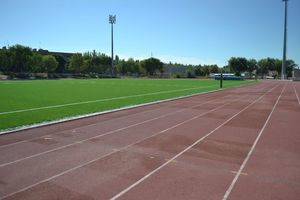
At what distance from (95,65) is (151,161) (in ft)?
322

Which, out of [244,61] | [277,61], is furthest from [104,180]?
[277,61]

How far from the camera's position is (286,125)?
41.6ft

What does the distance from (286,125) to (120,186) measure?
8.64 meters

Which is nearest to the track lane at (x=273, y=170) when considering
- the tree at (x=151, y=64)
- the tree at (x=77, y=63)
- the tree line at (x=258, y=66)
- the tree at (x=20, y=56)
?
the tree at (x=20, y=56)

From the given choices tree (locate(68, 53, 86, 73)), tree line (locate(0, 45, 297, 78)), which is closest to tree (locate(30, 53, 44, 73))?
tree line (locate(0, 45, 297, 78))

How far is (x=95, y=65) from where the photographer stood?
104m

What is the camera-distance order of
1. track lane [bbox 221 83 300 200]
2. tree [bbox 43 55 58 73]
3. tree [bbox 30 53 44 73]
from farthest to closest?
tree [bbox 43 55 58 73] → tree [bbox 30 53 44 73] → track lane [bbox 221 83 300 200]

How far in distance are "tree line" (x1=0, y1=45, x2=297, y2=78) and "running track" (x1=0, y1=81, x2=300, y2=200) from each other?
53.9 m

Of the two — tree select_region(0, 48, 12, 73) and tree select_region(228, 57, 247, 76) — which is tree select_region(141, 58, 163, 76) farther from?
tree select_region(0, 48, 12, 73)

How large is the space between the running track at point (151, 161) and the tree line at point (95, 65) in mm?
53938

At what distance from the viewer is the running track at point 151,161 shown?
5.84 m

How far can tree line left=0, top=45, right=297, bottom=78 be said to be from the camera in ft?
254

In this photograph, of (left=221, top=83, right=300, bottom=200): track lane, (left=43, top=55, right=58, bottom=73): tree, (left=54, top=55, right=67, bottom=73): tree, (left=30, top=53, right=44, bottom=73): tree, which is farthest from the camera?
(left=54, top=55, right=67, bottom=73): tree

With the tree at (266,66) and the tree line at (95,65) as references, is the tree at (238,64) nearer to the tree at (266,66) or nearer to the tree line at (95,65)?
the tree line at (95,65)
